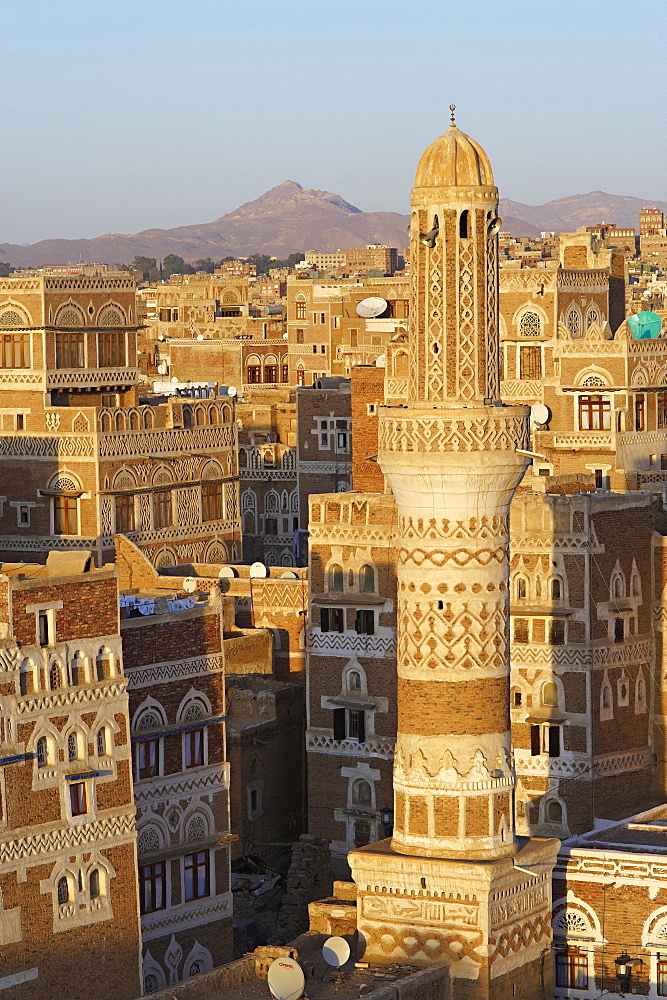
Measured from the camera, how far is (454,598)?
110 feet

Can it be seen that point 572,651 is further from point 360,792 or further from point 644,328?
point 644,328

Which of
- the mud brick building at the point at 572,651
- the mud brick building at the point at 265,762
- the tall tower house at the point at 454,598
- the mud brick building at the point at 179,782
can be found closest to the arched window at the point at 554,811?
the mud brick building at the point at 572,651

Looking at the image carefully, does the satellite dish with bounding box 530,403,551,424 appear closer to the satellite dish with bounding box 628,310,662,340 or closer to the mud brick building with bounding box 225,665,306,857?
the satellite dish with bounding box 628,310,662,340

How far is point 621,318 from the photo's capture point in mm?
76750

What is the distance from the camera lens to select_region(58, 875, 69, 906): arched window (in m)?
35.2

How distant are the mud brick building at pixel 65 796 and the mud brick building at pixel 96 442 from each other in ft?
70.5

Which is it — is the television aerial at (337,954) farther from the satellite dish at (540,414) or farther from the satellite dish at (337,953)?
the satellite dish at (540,414)

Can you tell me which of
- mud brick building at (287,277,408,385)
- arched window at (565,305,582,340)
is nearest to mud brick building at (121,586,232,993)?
arched window at (565,305,582,340)

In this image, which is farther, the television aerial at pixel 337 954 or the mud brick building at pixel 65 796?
the mud brick building at pixel 65 796

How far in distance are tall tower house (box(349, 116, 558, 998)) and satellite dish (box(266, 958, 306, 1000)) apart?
2.59 m

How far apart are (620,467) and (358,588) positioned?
57.5 feet

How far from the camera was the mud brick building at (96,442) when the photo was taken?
58625 mm

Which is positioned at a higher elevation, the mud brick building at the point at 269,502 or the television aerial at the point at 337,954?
the mud brick building at the point at 269,502

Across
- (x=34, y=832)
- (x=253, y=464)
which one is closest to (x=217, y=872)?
(x=34, y=832)
